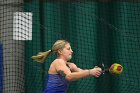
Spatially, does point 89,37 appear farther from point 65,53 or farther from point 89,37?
point 65,53

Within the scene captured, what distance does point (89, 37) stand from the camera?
9.38 meters

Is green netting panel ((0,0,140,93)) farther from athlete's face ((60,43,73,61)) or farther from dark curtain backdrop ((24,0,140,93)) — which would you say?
athlete's face ((60,43,73,61))

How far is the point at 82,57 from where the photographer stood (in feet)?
30.7

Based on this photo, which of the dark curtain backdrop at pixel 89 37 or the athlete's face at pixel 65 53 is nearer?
the athlete's face at pixel 65 53

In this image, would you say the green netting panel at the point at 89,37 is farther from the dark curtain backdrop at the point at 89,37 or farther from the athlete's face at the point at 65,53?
the athlete's face at the point at 65,53

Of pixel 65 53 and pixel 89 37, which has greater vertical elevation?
pixel 89 37

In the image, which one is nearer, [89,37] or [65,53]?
[65,53]

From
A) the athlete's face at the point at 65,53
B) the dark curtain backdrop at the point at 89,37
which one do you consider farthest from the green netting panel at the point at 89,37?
the athlete's face at the point at 65,53

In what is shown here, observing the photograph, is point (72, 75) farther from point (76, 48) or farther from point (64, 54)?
point (76, 48)

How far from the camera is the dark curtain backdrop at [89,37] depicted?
9.29 metres

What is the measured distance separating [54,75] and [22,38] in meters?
2.22

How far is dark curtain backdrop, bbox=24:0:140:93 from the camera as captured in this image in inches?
366

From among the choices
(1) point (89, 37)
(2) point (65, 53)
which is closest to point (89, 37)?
(1) point (89, 37)

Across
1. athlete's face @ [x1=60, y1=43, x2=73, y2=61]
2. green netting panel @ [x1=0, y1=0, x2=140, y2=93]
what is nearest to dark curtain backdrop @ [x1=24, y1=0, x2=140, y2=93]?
green netting panel @ [x1=0, y1=0, x2=140, y2=93]
